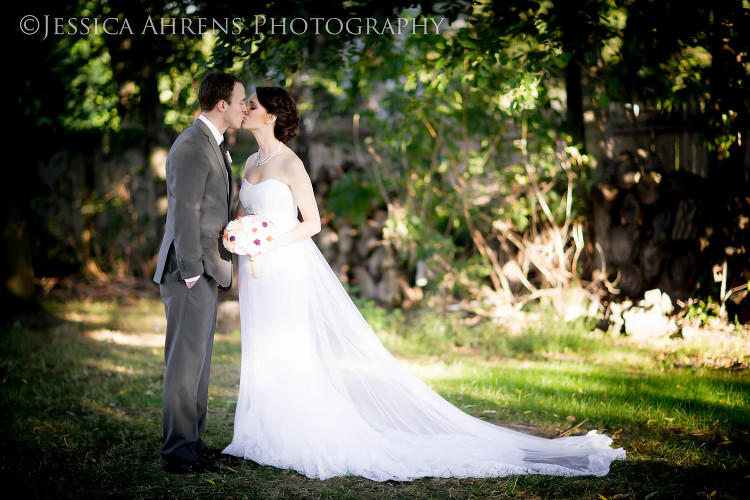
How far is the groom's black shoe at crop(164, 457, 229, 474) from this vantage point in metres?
3.62

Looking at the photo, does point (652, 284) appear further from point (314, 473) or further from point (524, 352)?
point (314, 473)

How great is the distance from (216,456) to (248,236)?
56.6 inches

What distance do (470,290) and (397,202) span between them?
1.71m

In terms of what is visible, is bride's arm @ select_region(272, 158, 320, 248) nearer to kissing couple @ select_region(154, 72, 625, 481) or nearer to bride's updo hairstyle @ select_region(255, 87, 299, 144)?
kissing couple @ select_region(154, 72, 625, 481)

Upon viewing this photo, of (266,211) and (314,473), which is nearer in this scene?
(314,473)

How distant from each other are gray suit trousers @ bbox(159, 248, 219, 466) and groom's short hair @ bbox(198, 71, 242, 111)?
939mm

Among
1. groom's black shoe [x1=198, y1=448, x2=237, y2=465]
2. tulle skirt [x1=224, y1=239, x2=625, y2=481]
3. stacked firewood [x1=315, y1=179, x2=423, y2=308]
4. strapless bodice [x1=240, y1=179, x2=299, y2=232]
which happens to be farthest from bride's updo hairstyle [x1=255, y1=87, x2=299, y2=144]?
stacked firewood [x1=315, y1=179, x2=423, y2=308]

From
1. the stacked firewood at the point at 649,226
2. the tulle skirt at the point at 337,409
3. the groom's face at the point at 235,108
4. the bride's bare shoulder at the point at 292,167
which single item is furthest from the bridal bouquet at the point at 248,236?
the stacked firewood at the point at 649,226

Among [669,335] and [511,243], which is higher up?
[511,243]

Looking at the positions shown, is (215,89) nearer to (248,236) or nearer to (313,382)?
(248,236)

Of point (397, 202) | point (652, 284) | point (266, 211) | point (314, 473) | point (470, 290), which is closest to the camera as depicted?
point (314, 473)

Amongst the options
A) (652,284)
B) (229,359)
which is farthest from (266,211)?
(652,284)

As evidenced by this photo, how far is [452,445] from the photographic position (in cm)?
374

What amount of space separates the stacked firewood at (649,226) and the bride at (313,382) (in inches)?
145
